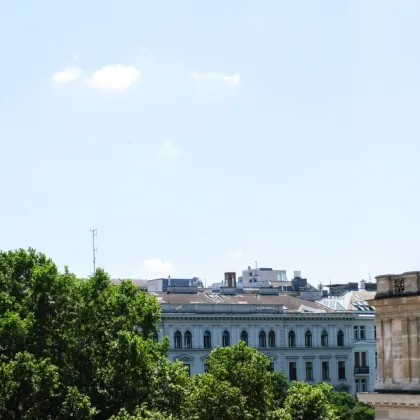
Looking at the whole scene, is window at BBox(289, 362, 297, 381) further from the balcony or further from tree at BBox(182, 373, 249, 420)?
tree at BBox(182, 373, 249, 420)

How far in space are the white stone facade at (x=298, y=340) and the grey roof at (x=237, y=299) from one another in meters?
1.99

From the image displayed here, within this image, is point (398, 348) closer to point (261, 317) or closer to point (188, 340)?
point (188, 340)

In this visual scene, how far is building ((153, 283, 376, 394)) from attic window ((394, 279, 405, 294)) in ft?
185

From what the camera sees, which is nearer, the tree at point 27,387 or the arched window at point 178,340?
the tree at point 27,387

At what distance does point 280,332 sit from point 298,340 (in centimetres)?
207

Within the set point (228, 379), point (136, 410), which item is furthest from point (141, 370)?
point (228, 379)

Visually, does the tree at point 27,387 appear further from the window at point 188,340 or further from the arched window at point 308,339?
the arched window at point 308,339

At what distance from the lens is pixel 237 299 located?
104 meters

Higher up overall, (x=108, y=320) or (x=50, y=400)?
(x=108, y=320)

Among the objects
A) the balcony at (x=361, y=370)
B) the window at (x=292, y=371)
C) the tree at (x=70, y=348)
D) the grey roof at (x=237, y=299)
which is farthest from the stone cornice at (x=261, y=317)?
the tree at (x=70, y=348)

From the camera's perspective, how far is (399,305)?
130 feet

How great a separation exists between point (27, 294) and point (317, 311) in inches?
2034

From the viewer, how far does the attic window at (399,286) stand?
3991cm

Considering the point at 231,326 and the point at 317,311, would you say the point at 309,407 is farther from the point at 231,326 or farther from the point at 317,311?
the point at 317,311
